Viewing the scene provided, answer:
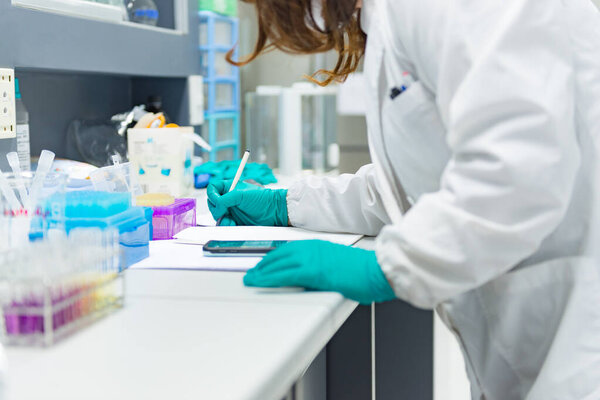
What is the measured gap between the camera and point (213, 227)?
1334 mm

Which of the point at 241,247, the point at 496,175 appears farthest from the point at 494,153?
the point at 241,247

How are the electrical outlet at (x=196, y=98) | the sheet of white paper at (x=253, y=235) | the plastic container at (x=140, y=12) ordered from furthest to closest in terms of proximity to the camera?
the electrical outlet at (x=196, y=98) < the plastic container at (x=140, y=12) < the sheet of white paper at (x=253, y=235)

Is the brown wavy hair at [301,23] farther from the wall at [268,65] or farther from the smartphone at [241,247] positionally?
the wall at [268,65]

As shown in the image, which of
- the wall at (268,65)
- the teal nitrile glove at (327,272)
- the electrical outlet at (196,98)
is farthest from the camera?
the wall at (268,65)

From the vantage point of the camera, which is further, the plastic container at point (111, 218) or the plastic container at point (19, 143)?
the plastic container at point (19, 143)

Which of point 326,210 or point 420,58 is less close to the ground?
point 420,58

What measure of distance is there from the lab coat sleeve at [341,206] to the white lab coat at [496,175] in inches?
6.5

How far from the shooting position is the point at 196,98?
2248 mm

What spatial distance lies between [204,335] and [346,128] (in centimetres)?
177

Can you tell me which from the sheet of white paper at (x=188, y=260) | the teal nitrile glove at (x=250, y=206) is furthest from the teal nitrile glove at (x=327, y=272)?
the teal nitrile glove at (x=250, y=206)

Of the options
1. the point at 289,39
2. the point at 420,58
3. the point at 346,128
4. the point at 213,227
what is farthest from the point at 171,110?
the point at 420,58

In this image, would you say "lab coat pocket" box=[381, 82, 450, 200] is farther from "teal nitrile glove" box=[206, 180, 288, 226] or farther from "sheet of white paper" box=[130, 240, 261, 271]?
"teal nitrile glove" box=[206, 180, 288, 226]

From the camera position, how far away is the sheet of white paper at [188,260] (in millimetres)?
1025

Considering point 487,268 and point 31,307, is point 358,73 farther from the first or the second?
point 31,307
